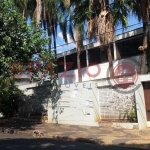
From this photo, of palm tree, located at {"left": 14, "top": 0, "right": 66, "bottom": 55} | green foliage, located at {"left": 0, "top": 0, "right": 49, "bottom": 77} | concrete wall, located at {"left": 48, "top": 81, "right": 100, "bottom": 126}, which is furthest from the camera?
palm tree, located at {"left": 14, "top": 0, "right": 66, "bottom": 55}

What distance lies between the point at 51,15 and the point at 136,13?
648 centimetres

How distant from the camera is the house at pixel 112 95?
14.0 m

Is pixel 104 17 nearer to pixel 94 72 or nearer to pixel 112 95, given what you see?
pixel 112 95

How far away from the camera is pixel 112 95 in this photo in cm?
1524

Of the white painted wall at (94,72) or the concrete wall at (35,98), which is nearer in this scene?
the concrete wall at (35,98)

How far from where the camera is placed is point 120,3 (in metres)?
17.4

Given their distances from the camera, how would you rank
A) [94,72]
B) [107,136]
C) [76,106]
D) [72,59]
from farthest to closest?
1. [72,59]
2. [94,72]
3. [76,106]
4. [107,136]

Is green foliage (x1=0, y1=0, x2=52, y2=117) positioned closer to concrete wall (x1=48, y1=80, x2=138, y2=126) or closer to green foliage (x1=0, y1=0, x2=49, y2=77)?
green foliage (x1=0, y1=0, x2=49, y2=77)

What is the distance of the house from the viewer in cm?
1398

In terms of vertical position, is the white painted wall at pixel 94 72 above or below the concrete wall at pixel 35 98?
above

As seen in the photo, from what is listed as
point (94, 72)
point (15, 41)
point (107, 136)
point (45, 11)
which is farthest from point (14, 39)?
point (94, 72)

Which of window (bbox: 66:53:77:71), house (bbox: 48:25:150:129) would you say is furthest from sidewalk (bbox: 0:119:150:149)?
window (bbox: 66:53:77:71)

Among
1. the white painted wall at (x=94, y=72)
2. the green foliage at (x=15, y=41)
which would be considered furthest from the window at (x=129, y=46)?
the green foliage at (x=15, y=41)

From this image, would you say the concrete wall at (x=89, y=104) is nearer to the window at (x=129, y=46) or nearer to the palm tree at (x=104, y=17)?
the palm tree at (x=104, y=17)
